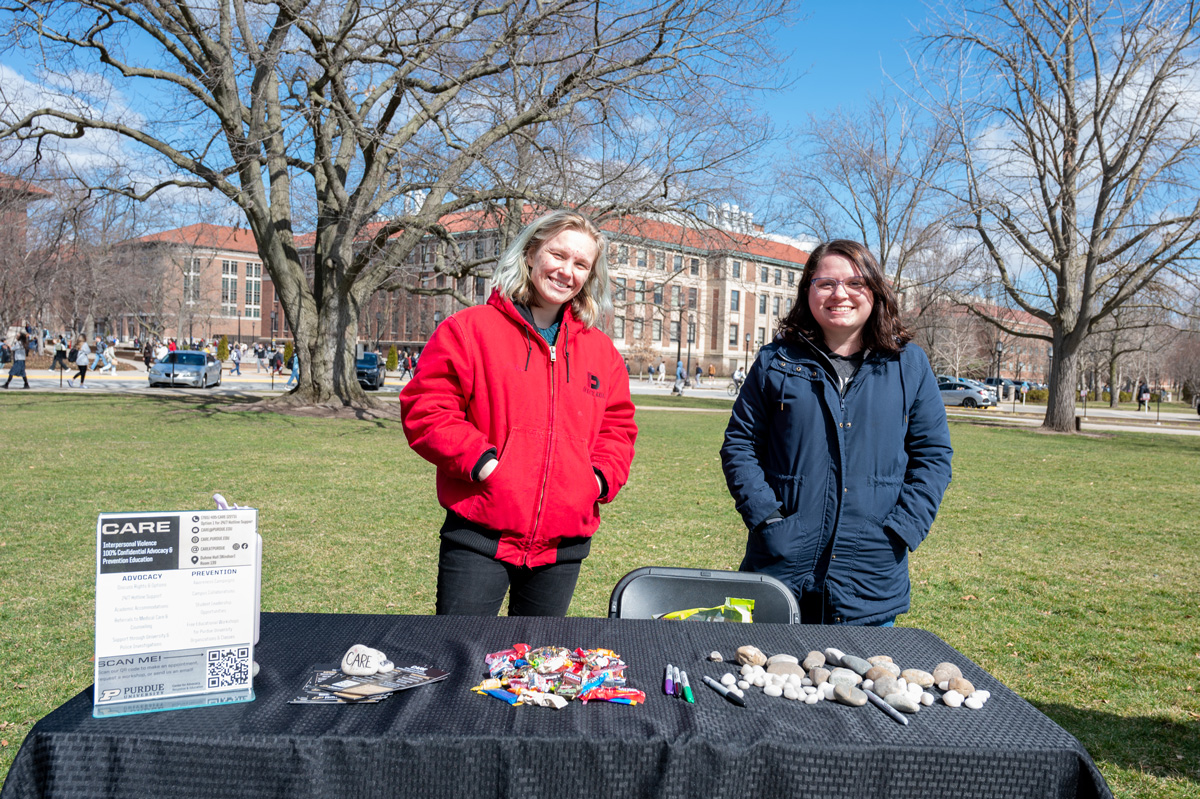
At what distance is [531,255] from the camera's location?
8.95 feet

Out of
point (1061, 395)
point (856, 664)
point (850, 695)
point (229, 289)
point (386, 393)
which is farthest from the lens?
point (229, 289)

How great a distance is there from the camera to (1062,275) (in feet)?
74.3

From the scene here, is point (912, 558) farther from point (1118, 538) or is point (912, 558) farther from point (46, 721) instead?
point (46, 721)

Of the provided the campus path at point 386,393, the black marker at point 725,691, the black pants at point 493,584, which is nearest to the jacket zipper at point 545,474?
the black pants at point 493,584

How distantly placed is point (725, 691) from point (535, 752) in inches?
19.1

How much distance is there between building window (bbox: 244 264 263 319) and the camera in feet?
332

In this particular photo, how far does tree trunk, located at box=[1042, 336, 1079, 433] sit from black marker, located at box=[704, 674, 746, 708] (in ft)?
81.9

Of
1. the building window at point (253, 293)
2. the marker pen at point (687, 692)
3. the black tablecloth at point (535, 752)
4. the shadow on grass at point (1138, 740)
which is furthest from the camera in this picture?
the building window at point (253, 293)

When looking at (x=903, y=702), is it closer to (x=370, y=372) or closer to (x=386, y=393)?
(x=386, y=393)

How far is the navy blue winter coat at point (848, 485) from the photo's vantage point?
109 inches

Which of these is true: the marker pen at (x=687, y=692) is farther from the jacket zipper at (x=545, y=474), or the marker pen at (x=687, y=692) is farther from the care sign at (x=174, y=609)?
the care sign at (x=174, y=609)

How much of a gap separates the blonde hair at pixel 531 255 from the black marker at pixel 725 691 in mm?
1278

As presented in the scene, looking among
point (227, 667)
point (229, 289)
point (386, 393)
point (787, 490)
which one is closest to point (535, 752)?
point (227, 667)

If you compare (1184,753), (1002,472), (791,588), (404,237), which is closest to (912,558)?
(1184,753)
